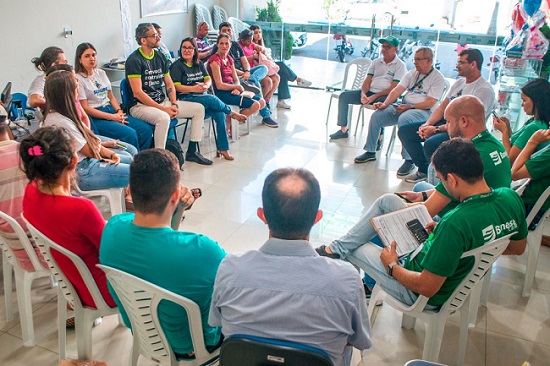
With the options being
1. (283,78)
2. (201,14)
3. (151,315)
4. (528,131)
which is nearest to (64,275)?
(151,315)

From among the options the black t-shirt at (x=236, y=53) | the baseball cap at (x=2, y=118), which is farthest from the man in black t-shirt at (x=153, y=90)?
the black t-shirt at (x=236, y=53)

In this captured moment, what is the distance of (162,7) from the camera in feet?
22.9

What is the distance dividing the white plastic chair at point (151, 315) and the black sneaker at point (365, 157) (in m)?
3.50

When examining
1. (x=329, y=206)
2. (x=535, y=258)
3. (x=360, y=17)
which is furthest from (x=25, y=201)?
(x=360, y=17)

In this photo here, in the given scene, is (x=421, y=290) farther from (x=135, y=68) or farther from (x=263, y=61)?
(x=263, y=61)

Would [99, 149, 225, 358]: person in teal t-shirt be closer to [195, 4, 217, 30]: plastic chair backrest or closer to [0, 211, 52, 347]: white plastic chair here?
[0, 211, 52, 347]: white plastic chair

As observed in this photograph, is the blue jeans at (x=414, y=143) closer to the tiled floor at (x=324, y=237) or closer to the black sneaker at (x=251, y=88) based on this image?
the tiled floor at (x=324, y=237)

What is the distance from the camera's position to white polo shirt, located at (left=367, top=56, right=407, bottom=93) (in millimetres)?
5395

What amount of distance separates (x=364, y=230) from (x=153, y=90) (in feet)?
9.68

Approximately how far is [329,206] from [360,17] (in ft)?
17.3

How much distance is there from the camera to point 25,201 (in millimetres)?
2105

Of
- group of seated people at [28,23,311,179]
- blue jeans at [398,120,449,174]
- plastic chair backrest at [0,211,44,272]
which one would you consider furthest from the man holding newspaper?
blue jeans at [398,120,449,174]

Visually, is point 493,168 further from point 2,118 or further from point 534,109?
point 2,118

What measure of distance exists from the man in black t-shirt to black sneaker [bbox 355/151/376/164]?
5.15 feet
